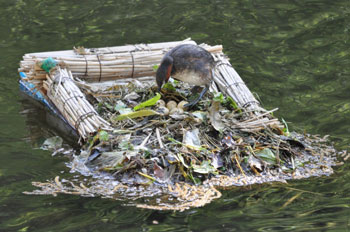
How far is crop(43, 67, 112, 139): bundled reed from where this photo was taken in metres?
7.39

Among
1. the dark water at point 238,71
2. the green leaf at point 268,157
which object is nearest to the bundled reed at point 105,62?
the dark water at point 238,71

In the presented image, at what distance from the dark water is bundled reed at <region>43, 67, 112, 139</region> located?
0.50m

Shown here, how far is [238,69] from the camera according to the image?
10.4 meters

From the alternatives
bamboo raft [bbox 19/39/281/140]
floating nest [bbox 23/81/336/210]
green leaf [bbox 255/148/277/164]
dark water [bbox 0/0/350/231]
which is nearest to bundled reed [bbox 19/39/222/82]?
bamboo raft [bbox 19/39/281/140]

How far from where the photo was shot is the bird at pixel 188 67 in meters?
7.55

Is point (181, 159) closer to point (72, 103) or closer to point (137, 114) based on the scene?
point (137, 114)

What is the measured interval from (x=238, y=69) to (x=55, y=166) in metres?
4.29

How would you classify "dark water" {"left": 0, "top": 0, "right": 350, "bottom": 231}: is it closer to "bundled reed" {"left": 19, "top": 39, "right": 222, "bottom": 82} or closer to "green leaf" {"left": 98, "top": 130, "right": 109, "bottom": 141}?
"green leaf" {"left": 98, "top": 130, "right": 109, "bottom": 141}

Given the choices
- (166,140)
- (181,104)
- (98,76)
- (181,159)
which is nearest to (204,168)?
(181,159)

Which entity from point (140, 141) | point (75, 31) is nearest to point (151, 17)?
point (75, 31)

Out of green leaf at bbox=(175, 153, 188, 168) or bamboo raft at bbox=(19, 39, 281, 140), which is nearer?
green leaf at bbox=(175, 153, 188, 168)

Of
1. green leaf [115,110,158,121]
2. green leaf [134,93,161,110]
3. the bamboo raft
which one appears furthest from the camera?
the bamboo raft

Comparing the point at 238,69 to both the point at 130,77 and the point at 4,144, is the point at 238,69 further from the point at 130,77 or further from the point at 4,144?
the point at 4,144

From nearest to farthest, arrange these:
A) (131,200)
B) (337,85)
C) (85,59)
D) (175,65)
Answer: (131,200) → (175,65) → (85,59) → (337,85)
